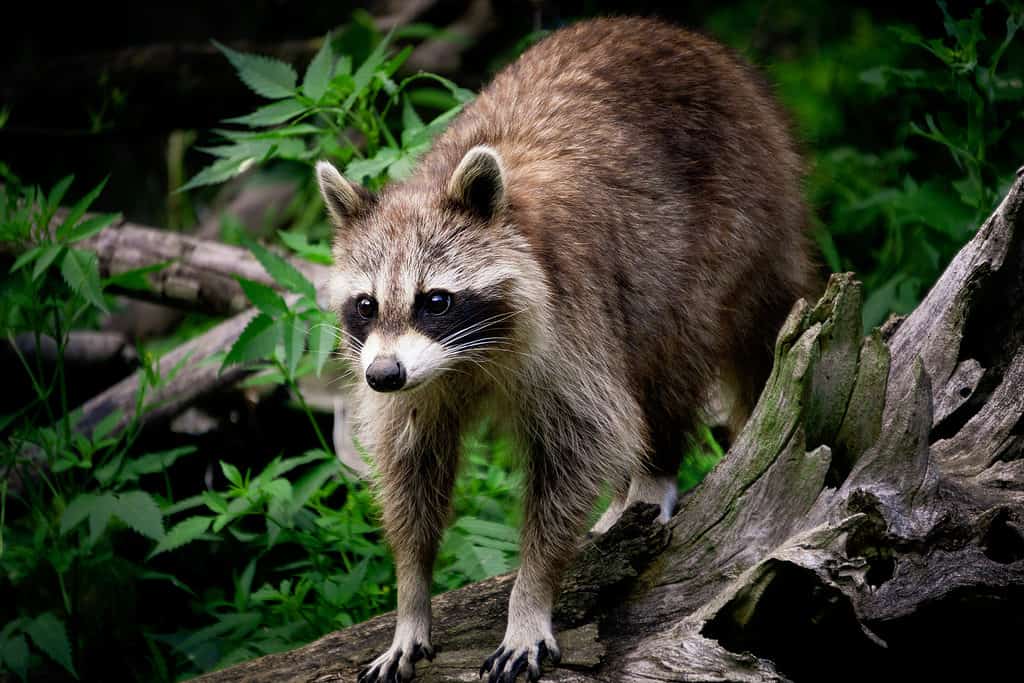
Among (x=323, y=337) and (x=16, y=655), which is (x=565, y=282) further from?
(x=16, y=655)

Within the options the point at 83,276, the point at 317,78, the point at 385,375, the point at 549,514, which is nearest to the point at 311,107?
the point at 317,78

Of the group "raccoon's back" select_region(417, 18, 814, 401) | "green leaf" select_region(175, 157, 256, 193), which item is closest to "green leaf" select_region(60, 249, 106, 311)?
"green leaf" select_region(175, 157, 256, 193)

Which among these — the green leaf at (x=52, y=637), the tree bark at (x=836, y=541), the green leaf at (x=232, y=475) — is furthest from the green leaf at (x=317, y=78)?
the green leaf at (x=52, y=637)

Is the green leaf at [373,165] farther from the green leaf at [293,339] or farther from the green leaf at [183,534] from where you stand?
the green leaf at [183,534]

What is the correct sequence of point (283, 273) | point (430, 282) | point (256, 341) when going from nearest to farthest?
point (430, 282)
point (256, 341)
point (283, 273)

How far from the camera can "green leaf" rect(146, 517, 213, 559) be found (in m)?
3.48

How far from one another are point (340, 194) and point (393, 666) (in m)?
1.32

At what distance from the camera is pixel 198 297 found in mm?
4980

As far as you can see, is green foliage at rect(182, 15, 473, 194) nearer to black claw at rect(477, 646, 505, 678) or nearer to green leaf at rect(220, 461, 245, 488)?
green leaf at rect(220, 461, 245, 488)

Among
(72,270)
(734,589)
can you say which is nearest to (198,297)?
(72,270)

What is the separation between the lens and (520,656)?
2.87 meters

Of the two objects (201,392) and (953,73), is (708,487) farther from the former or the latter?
(201,392)

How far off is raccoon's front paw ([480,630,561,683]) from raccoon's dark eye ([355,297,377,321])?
3.05 feet

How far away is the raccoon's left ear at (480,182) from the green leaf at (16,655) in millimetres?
1885
